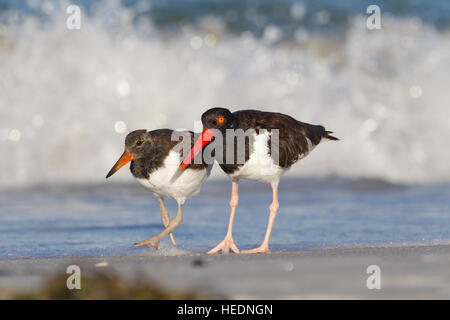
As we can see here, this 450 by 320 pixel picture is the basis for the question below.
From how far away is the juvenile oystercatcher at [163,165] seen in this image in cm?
534

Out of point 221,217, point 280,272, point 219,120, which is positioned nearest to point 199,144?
point 219,120

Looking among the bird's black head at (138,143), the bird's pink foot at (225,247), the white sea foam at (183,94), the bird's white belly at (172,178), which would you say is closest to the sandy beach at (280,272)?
the bird's pink foot at (225,247)

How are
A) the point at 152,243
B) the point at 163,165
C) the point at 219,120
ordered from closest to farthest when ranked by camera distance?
the point at 219,120 → the point at 163,165 → the point at 152,243

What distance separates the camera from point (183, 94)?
11.2m

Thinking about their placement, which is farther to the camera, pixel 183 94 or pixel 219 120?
pixel 183 94

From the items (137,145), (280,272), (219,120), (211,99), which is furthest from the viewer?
(211,99)

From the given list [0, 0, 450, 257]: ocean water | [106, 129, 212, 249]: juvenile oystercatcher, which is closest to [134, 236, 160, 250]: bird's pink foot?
[106, 129, 212, 249]: juvenile oystercatcher

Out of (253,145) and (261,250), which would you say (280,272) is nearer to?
(261,250)

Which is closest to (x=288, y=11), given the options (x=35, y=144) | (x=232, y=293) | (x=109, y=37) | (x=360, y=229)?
(x=109, y=37)

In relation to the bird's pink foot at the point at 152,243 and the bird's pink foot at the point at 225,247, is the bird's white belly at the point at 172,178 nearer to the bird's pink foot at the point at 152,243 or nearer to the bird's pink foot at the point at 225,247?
the bird's pink foot at the point at 152,243

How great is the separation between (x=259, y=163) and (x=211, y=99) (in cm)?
594

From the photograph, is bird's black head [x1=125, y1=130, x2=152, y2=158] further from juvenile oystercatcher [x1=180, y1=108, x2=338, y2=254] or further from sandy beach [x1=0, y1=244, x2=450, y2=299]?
sandy beach [x1=0, y1=244, x2=450, y2=299]

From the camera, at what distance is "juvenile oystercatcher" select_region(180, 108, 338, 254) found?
5.21 metres
